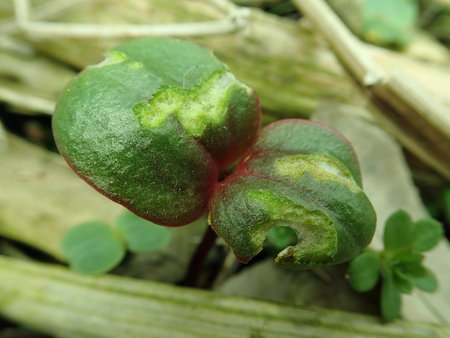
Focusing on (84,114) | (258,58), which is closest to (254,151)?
(84,114)

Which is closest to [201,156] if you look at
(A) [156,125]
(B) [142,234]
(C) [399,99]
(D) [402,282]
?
(A) [156,125]

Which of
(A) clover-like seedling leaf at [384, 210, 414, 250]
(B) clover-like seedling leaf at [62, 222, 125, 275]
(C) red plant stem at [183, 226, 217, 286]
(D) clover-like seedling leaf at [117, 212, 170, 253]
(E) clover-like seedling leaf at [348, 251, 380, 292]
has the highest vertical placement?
(A) clover-like seedling leaf at [384, 210, 414, 250]

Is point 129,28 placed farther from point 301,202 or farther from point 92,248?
point 301,202

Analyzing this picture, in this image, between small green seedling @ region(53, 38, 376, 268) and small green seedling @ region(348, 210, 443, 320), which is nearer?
small green seedling @ region(53, 38, 376, 268)

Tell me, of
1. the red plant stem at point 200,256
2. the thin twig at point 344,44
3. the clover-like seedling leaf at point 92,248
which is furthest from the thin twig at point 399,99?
the clover-like seedling leaf at point 92,248

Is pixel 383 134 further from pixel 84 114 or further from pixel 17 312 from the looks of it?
pixel 17 312

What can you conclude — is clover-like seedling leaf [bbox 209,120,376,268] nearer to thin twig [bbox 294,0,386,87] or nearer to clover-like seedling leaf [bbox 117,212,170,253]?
clover-like seedling leaf [bbox 117,212,170,253]

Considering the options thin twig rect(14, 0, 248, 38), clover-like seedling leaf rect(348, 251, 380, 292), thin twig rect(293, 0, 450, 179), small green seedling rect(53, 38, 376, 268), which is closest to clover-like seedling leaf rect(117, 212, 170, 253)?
small green seedling rect(53, 38, 376, 268)
